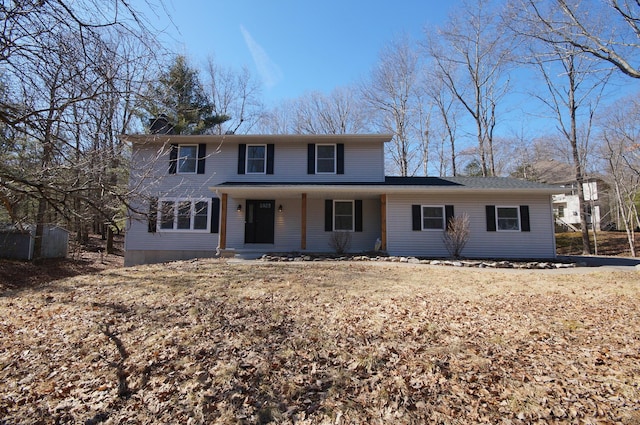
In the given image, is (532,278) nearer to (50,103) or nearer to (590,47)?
(590,47)

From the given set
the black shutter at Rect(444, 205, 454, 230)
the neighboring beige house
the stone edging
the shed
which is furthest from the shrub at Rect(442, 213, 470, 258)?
the neighboring beige house

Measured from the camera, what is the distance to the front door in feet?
41.8

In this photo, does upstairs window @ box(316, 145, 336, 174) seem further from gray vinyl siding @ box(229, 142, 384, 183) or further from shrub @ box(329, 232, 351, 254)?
shrub @ box(329, 232, 351, 254)

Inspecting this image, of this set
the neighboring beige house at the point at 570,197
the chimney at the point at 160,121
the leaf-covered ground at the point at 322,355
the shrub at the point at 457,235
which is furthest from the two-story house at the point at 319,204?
the neighboring beige house at the point at 570,197

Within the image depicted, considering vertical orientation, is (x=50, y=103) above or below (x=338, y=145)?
below

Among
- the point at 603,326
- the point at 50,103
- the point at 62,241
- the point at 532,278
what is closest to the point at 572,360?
the point at 603,326

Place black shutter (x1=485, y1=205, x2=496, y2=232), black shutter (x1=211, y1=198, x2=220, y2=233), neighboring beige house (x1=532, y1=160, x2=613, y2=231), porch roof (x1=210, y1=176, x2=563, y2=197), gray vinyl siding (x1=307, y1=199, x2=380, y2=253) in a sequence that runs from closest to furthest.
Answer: porch roof (x1=210, y1=176, x2=563, y2=197), black shutter (x1=485, y1=205, x2=496, y2=232), black shutter (x1=211, y1=198, x2=220, y2=233), gray vinyl siding (x1=307, y1=199, x2=380, y2=253), neighboring beige house (x1=532, y1=160, x2=613, y2=231)

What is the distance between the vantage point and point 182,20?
3451 mm

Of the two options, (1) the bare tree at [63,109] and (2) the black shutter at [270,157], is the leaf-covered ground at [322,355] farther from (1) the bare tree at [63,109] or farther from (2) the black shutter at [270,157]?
(2) the black shutter at [270,157]

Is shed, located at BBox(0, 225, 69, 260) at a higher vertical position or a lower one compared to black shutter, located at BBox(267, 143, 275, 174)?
lower

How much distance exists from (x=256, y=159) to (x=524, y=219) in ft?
34.9

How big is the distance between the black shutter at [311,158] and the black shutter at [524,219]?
8050 mm

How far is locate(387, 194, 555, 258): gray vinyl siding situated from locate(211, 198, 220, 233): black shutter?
6.65 metres

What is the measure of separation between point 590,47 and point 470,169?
24.3m
